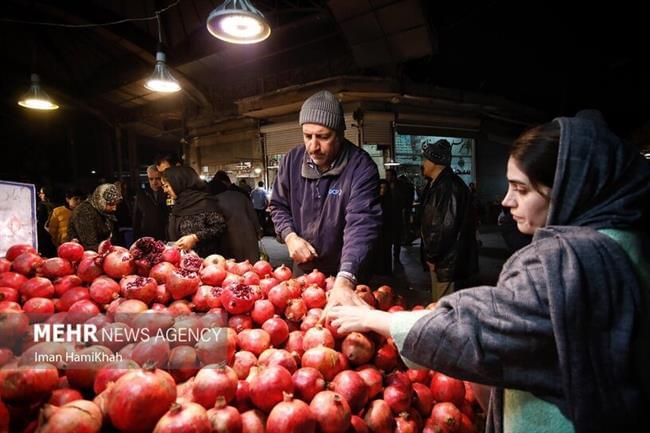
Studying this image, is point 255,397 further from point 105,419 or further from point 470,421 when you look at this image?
point 470,421

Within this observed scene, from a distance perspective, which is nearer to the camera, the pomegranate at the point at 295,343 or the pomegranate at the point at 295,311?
the pomegranate at the point at 295,343

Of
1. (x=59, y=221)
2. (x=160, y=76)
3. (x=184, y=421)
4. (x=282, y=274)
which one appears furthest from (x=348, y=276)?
(x=59, y=221)

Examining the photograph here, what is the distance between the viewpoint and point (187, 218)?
4.00m

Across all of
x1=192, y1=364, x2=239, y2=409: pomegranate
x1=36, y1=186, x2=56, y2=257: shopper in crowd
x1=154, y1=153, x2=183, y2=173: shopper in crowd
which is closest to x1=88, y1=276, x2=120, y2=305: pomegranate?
x1=192, y1=364, x2=239, y2=409: pomegranate

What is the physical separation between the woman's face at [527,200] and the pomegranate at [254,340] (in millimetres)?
1244

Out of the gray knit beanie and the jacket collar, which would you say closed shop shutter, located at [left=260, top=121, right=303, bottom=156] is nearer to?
the jacket collar

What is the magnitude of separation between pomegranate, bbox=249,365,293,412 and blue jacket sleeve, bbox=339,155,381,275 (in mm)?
936

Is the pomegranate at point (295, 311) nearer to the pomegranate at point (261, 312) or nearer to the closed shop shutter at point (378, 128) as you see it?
the pomegranate at point (261, 312)

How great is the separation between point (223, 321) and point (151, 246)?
786mm

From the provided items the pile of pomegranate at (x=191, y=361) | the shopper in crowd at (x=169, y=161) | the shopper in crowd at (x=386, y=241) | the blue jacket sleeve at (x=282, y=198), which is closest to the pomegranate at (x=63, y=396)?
the pile of pomegranate at (x=191, y=361)

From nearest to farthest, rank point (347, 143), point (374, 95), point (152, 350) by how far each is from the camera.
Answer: point (152, 350), point (347, 143), point (374, 95)

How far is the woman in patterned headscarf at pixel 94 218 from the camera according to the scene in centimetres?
481

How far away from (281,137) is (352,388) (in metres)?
11.8

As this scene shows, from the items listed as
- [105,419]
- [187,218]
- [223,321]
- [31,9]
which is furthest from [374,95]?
[105,419]
